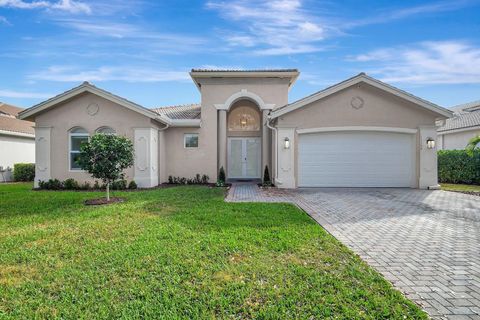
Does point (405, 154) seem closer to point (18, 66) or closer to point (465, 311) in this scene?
point (465, 311)

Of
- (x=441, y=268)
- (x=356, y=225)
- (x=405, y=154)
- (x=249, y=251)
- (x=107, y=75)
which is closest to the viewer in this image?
(x=441, y=268)

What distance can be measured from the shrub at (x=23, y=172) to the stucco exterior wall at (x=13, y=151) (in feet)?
2.00

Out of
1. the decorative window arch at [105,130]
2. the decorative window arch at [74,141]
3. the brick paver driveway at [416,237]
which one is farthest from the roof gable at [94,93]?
the brick paver driveway at [416,237]

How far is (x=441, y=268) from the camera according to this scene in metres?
3.95

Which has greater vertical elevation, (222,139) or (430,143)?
(222,139)

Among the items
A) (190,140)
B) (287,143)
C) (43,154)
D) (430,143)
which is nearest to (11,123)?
(43,154)

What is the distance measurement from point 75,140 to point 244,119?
30.8 ft

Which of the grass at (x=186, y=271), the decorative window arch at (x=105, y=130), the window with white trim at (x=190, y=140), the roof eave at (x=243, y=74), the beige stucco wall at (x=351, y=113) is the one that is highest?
the roof eave at (x=243, y=74)

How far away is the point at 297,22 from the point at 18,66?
15.9 meters

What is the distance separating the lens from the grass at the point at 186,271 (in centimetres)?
289

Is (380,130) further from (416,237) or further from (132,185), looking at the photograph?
(132,185)

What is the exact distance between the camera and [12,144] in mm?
18453

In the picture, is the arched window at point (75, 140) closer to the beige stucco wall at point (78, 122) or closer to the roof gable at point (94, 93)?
the beige stucco wall at point (78, 122)

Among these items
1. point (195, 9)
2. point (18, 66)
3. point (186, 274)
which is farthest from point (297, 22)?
point (18, 66)
